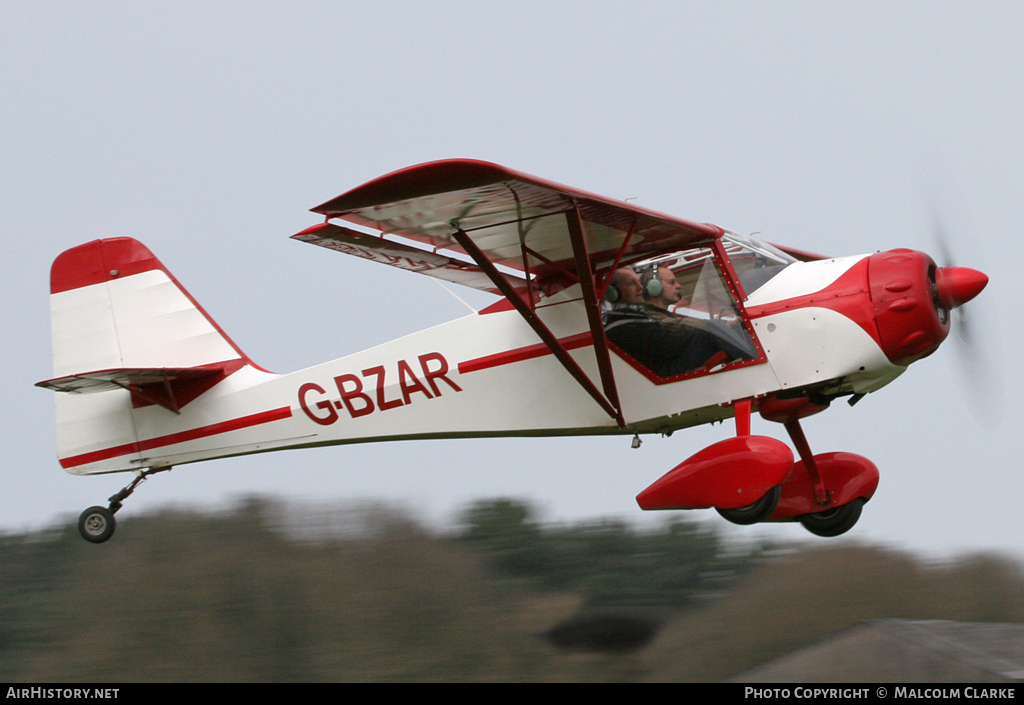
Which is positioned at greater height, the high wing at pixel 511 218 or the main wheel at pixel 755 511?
the high wing at pixel 511 218

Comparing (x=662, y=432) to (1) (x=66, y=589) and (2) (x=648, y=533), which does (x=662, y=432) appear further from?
(1) (x=66, y=589)

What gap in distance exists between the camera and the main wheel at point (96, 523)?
29.6ft

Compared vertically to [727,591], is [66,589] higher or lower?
higher

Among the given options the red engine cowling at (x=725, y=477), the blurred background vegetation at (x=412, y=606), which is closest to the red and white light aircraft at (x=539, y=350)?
the red engine cowling at (x=725, y=477)

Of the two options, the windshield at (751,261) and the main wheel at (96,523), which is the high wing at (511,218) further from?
the main wheel at (96,523)

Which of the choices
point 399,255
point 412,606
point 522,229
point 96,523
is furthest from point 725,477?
point 412,606

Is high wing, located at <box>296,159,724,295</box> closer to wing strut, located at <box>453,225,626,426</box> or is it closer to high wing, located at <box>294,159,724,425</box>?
high wing, located at <box>294,159,724,425</box>

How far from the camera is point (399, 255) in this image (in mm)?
8266

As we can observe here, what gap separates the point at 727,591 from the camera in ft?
74.1

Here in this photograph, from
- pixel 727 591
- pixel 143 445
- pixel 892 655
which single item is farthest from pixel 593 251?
pixel 727 591

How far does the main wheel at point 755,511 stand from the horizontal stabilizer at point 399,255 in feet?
7.50

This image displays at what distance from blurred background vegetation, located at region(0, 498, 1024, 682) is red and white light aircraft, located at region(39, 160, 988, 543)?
12486 mm

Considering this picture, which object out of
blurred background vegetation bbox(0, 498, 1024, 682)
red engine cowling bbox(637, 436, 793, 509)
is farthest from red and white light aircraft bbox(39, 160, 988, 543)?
blurred background vegetation bbox(0, 498, 1024, 682)

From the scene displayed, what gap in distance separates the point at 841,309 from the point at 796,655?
12.3 m
